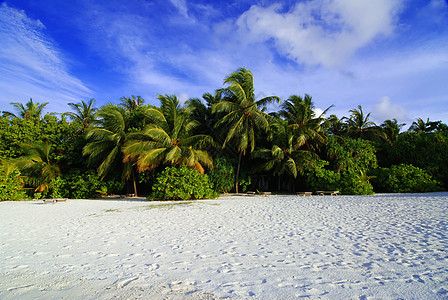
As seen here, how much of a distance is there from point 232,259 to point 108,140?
568 inches

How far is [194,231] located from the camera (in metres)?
6.14

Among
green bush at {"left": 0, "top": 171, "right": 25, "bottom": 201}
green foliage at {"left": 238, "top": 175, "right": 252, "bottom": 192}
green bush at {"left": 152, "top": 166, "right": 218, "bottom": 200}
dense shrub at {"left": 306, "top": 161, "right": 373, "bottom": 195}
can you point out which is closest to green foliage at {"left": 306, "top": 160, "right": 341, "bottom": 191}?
dense shrub at {"left": 306, "top": 161, "right": 373, "bottom": 195}

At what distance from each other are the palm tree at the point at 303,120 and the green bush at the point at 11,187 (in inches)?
713

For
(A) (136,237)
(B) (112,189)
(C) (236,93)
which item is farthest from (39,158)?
(A) (136,237)

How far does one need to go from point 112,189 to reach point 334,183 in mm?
14996

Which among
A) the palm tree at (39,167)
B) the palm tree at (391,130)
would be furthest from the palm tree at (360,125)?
the palm tree at (39,167)

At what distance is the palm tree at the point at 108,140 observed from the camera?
15352 millimetres

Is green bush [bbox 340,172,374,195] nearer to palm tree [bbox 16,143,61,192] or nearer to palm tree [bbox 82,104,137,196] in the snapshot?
palm tree [bbox 82,104,137,196]

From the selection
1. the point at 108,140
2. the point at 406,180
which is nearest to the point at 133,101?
the point at 108,140

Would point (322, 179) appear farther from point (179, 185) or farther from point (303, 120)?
point (179, 185)

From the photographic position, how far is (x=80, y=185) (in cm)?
1653

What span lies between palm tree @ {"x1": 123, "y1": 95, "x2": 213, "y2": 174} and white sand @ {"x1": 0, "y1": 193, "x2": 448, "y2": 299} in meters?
6.94

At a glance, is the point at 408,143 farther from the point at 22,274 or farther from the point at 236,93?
the point at 22,274

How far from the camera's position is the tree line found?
589 inches
